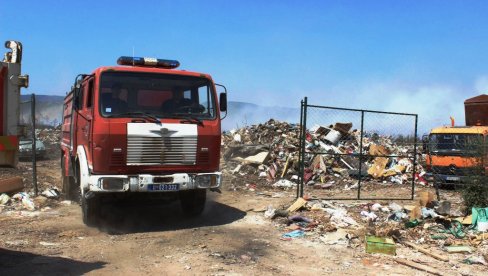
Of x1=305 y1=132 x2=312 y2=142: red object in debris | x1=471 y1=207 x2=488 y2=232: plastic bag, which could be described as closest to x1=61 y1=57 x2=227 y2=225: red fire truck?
x1=471 y1=207 x2=488 y2=232: plastic bag

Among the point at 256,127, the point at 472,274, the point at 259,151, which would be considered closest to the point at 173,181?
the point at 472,274

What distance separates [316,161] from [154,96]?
30.6 feet

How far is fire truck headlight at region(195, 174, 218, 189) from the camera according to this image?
763 centimetres

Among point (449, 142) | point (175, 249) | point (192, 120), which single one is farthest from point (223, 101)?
point (449, 142)

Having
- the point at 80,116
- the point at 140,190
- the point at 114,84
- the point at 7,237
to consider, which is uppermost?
the point at 114,84

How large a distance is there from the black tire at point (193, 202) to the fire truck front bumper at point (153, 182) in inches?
28.5

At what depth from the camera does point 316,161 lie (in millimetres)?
15914

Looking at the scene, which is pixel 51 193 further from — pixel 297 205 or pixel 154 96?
pixel 297 205

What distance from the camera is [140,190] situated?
23.7ft

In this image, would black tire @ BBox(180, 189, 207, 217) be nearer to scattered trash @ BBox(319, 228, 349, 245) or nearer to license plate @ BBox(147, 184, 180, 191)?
license plate @ BBox(147, 184, 180, 191)

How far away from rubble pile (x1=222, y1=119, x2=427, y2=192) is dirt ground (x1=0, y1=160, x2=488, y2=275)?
6094 mm

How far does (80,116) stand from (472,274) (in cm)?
665

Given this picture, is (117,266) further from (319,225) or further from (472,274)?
(472,274)

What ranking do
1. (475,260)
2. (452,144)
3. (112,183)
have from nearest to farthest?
(475,260) < (112,183) < (452,144)
